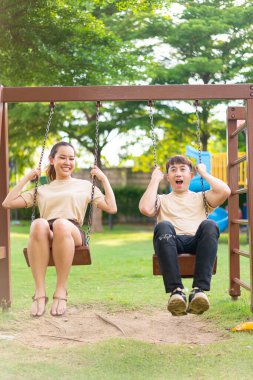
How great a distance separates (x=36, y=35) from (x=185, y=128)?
18.6ft

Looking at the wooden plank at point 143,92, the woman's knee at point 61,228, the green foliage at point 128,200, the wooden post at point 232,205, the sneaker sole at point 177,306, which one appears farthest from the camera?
the green foliage at point 128,200

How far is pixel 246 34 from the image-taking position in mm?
14305

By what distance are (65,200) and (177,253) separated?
2.92 ft

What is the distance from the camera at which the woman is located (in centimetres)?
394

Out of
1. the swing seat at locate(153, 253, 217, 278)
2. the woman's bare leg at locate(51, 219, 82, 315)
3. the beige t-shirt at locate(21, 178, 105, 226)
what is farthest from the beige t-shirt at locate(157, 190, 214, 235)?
the woman's bare leg at locate(51, 219, 82, 315)

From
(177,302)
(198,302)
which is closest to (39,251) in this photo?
(177,302)

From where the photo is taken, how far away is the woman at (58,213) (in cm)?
394

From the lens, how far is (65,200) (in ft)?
14.2

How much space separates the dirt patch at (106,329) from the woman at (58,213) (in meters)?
0.44

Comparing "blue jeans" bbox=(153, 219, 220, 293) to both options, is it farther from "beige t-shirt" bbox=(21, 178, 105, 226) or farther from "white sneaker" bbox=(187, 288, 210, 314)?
"beige t-shirt" bbox=(21, 178, 105, 226)

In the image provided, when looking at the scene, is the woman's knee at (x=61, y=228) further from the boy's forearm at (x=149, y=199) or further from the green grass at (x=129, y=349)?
the green grass at (x=129, y=349)

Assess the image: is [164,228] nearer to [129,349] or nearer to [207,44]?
[129,349]

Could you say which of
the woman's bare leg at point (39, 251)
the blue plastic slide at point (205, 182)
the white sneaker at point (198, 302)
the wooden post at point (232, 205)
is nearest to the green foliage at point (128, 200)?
the blue plastic slide at point (205, 182)

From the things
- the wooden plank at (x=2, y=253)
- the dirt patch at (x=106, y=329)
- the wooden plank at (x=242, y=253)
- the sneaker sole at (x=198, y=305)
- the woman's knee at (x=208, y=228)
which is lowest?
the dirt patch at (x=106, y=329)
